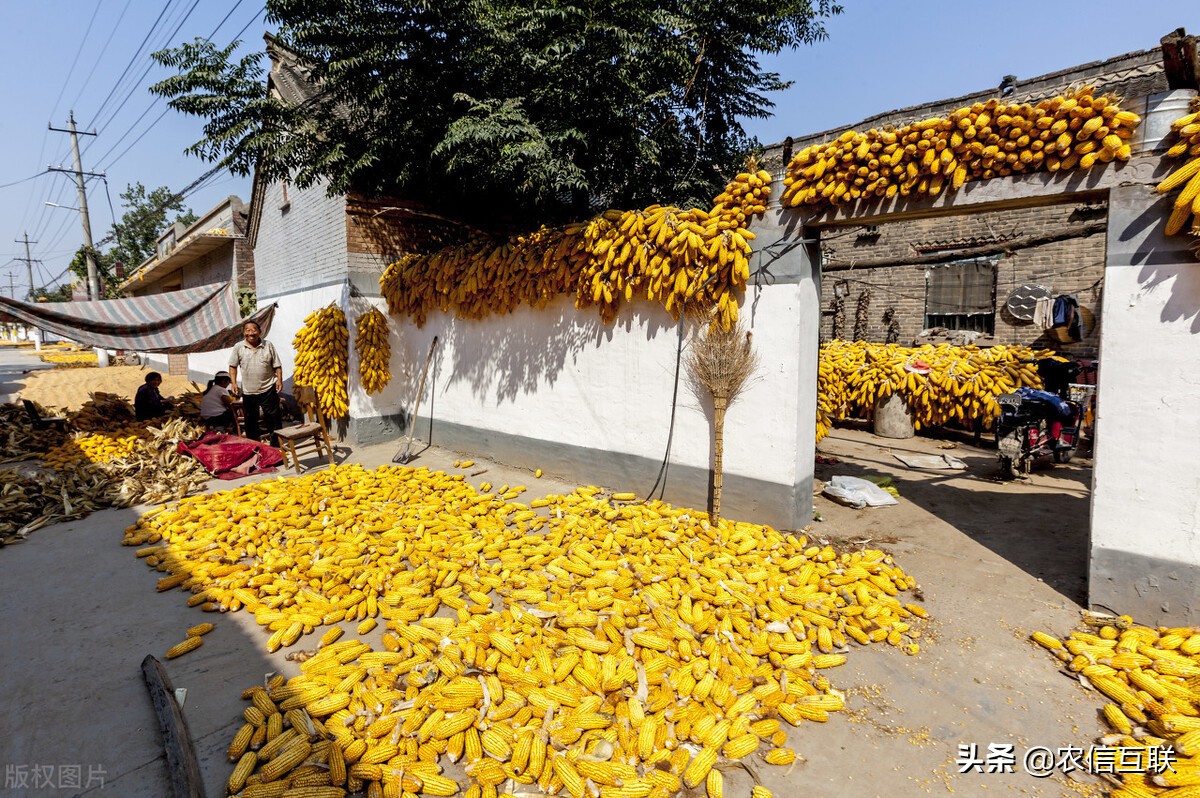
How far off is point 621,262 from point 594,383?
65.1 inches

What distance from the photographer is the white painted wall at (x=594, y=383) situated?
5.30 m

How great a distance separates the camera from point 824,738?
295 centimetres

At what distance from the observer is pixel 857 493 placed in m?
6.38

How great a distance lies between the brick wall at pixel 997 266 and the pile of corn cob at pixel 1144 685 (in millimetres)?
8031

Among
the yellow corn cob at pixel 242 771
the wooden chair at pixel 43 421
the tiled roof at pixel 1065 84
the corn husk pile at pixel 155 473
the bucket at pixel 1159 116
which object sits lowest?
the yellow corn cob at pixel 242 771

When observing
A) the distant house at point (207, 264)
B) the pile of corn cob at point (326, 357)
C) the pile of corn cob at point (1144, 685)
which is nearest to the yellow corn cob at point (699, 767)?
the pile of corn cob at point (1144, 685)

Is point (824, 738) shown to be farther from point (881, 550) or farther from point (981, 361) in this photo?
point (981, 361)

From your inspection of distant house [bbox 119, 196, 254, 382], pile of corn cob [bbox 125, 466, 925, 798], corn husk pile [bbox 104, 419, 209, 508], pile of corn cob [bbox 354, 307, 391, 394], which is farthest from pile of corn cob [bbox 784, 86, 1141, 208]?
distant house [bbox 119, 196, 254, 382]

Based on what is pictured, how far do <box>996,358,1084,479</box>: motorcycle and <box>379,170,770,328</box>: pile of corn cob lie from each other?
487 cm

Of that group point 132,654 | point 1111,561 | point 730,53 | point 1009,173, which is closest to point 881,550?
point 1111,561

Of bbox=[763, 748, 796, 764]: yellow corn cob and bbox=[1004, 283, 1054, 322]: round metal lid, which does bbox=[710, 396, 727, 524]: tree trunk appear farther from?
bbox=[1004, 283, 1054, 322]: round metal lid

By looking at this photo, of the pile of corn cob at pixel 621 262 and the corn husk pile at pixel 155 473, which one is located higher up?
the pile of corn cob at pixel 621 262

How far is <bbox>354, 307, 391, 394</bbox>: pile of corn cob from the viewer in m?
9.21

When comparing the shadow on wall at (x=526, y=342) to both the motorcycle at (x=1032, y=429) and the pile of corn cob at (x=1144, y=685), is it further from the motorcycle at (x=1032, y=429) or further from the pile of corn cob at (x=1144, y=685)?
the motorcycle at (x=1032, y=429)
